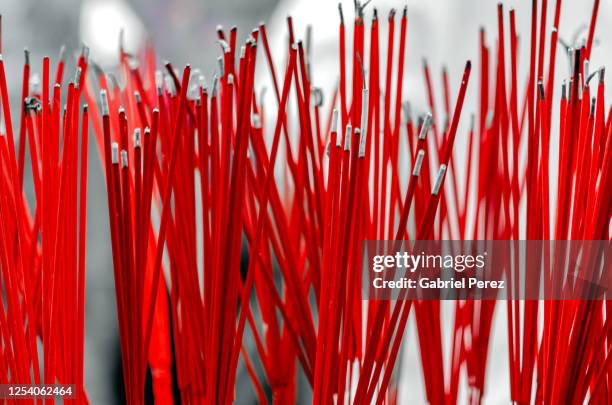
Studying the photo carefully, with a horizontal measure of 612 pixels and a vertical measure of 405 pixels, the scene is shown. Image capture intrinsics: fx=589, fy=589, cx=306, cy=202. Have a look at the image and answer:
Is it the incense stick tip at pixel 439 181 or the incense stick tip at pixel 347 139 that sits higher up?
the incense stick tip at pixel 347 139

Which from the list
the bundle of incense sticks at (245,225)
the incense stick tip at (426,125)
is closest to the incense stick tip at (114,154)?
the bundle of incense sticks at (245,225)

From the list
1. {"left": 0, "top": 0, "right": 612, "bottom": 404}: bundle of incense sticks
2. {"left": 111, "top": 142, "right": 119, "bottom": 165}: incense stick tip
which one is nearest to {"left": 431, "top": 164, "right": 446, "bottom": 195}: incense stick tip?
{"left": 0, "top": 0, "right": 612, "bottom": 404}: bundle of incense sticks

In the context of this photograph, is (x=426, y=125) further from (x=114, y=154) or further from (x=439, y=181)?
(x=114, y=154)

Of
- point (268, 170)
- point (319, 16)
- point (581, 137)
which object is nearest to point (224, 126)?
point (268, 170)

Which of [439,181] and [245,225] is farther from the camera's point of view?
[245,225]

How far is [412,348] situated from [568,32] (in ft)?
1.52

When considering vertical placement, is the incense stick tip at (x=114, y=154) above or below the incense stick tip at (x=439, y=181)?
above

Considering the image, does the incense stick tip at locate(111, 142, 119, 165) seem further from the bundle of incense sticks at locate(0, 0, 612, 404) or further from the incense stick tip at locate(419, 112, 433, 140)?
the incense stick tip at locate(419, 112, 433, 140)

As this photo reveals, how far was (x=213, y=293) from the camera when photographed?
0.91 feet

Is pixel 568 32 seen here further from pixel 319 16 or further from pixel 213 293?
pixel 213 293

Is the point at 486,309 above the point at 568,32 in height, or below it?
below

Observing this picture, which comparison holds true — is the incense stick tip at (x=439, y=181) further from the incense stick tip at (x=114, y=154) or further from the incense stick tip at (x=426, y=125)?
the incense stick tip at (x=114, y=154)

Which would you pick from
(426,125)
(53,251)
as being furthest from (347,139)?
(53,251)

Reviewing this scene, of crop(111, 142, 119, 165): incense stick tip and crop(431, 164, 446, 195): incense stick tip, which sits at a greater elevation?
crop(111, 142, 119, 165): incense stick tip
